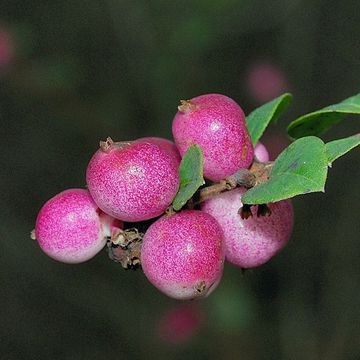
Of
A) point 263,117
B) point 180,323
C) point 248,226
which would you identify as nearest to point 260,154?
point 263,117

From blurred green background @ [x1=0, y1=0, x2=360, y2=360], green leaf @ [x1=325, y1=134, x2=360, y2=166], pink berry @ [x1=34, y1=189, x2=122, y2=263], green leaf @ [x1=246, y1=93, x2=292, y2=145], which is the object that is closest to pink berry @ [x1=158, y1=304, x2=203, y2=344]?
blurred green background @ [x1=0, y1=0, x2=360, y2=360]

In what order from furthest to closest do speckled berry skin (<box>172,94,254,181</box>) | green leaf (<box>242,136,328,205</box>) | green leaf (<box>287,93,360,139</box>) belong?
green leaf (<box>287,93,360,139</box>) → speckled berry skin (<box>172,94,254,181</box>) → green leaf (<box>242,136,328,205</box>)

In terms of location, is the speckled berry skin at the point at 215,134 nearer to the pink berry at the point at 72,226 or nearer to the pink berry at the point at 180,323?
the pink berry at the point at 72,226

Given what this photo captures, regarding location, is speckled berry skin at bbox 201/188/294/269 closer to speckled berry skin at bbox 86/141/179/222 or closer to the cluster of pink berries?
the cluster of pink berries

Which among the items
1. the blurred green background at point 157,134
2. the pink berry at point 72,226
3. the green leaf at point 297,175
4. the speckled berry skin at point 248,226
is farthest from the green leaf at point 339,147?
the blurred green background at point 157,134

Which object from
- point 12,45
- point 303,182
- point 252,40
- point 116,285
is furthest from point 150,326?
point 303,182

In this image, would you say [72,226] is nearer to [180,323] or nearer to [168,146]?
[168,146]

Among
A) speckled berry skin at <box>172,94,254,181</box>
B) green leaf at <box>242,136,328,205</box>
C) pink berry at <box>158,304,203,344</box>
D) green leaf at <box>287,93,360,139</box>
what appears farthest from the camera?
pink berry at <box>158,304,203,344</box>
